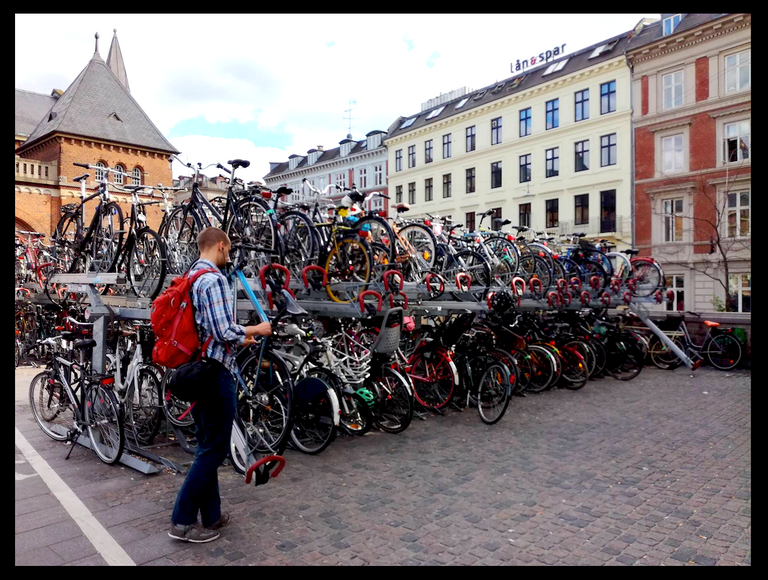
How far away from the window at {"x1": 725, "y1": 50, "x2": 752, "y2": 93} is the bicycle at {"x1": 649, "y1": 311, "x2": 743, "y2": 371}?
17.8 metres

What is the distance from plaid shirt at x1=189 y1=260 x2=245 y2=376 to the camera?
3840mm

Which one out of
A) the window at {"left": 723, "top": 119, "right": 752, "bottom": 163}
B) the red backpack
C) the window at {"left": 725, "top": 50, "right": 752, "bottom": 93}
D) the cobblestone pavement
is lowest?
the cobblestone pavement

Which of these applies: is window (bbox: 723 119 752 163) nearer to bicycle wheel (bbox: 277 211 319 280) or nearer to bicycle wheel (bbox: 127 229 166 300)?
bicycle wheel (bbox: 277 211 319 280)

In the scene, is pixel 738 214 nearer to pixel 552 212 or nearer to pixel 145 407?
pixel 552 212

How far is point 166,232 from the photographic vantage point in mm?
7461

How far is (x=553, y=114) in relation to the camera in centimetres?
3231

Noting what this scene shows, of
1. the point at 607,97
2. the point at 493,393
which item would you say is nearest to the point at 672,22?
the point at 607,97

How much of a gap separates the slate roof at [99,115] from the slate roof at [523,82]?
18.9 meters

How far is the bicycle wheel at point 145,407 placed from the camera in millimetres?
6090

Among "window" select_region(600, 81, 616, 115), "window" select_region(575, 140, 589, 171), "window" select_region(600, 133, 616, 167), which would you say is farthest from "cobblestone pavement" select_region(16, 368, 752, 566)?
"window" select_region(600, 81, 616, 115)

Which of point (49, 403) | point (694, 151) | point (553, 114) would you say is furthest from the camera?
point (553, 114)

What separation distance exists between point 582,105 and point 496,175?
6950mm

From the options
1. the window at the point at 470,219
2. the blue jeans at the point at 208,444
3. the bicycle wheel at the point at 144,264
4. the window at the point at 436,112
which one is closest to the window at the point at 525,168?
the window at the point at 470,219

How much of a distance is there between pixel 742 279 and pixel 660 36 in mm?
13614
